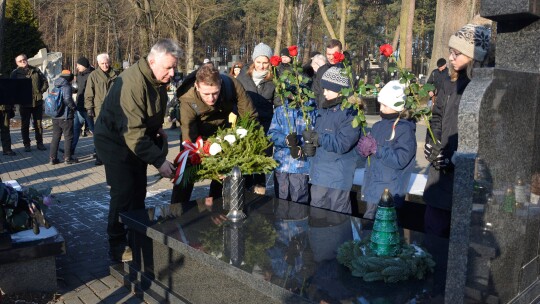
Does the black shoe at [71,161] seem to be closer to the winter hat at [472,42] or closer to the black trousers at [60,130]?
the black trousers at [60,130]

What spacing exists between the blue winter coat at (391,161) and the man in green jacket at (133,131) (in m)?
1.67

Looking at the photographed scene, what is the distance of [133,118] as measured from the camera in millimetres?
4379

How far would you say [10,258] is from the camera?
4.02 metres

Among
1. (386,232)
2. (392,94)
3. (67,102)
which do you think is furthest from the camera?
(67,102)

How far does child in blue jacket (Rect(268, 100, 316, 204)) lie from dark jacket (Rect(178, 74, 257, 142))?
319 millimetres

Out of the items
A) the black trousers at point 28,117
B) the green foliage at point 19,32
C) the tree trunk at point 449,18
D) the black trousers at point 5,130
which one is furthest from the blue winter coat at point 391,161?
the green foliage at point 19,32

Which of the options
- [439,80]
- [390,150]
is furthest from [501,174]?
[439,80]

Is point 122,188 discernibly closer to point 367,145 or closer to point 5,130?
point 367,145

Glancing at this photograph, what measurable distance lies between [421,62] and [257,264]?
40.4 meters

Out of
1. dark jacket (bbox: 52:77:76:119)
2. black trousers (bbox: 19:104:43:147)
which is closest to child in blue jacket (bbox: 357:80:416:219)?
dark jacket (bbox: 52:77:76:119)

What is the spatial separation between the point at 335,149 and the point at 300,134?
2.07ft

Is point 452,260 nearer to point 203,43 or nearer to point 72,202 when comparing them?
point 72,202

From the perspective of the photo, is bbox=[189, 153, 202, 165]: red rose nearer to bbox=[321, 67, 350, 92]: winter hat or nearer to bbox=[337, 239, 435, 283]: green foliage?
bbox=[321, 67, 350, 92]: winter hat

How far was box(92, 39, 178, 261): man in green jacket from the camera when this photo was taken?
439cm
